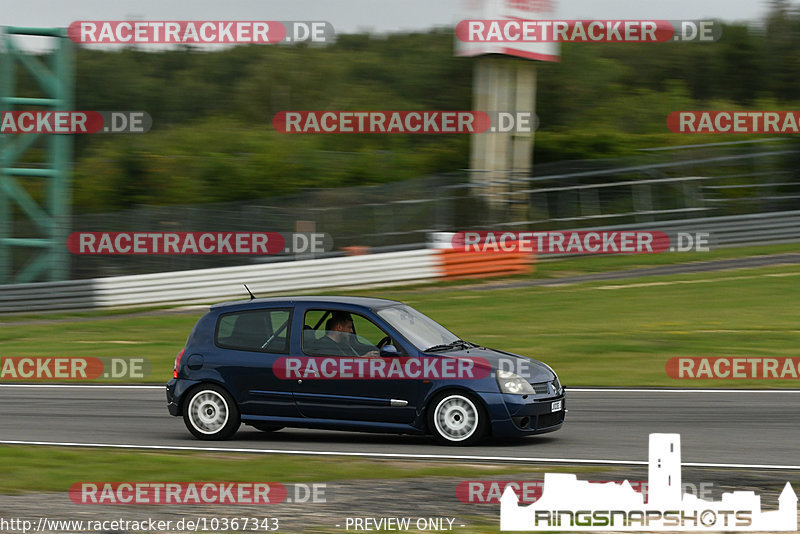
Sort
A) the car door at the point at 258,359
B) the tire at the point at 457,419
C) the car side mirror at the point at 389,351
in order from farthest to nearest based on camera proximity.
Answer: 1. the car door at the point at 258,359
2. the car side mirror at the point at 389,351
3. the tire at the point at 457,419

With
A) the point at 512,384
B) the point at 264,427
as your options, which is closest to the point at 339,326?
the point at 264,427

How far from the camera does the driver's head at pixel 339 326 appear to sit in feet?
31.8

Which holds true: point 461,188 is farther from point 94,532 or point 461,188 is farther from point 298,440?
point 94,532

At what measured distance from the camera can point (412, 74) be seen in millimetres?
38094

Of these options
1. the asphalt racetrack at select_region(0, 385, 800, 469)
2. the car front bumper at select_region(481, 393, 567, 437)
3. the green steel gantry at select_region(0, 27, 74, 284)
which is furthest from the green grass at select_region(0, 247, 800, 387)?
the car front bumper at select_region(481, 393, 567, 437)

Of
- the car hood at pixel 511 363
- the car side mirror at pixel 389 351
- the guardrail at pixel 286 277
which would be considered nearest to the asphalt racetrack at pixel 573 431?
the car hood at pixel 511 363

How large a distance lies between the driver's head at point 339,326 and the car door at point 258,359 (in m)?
0.41

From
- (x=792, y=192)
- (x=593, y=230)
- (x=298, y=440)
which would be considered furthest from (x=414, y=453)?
(x=792, y=192)

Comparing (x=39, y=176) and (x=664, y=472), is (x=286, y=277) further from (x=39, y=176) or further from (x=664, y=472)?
(x=664, y=472)

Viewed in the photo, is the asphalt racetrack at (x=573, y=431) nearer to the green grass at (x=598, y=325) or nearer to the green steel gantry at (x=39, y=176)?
the green grass at (x=598, y=325)

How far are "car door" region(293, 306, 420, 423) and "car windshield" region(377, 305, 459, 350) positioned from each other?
0.16 meters

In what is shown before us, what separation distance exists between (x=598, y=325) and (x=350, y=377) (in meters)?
8.46

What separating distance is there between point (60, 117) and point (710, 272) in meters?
15.2

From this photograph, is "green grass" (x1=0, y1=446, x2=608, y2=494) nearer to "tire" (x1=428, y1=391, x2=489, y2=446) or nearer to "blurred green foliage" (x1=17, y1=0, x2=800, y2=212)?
"tire" (x1=428, y1=391, x2=489, y2=446)
